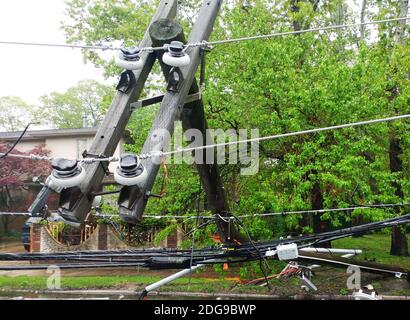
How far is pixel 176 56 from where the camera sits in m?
3.44

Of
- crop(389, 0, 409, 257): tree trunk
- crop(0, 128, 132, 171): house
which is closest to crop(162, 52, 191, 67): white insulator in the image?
crop(389, 0, 409, 257): tree trunk

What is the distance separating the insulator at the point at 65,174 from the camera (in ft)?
9.43

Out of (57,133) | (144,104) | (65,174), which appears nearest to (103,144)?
(65,174)

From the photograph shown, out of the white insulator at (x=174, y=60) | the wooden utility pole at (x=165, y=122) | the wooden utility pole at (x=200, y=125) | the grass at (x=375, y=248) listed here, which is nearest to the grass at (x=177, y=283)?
the grass at (x=375, y=248)

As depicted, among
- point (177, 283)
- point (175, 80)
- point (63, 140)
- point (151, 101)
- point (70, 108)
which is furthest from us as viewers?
point (70, 108)

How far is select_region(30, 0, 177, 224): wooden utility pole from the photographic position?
9.94 feet

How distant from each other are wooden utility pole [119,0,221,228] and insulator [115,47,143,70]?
Answer: 0.38 m

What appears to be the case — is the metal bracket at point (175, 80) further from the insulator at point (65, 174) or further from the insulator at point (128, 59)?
the insulator at point (65, 174)

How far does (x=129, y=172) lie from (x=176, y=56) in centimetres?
115

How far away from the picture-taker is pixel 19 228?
22.7m

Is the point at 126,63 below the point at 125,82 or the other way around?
the other way around

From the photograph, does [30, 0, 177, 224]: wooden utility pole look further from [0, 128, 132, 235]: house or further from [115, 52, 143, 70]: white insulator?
[0, 128, 132, 235]: house

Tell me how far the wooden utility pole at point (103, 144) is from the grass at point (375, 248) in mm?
10552

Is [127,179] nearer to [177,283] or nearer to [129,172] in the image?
[129,172]
